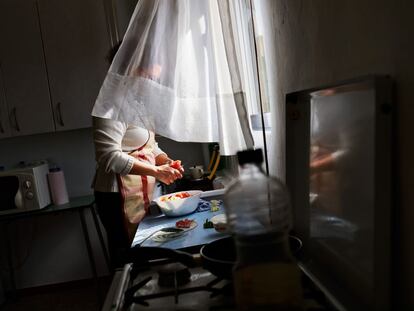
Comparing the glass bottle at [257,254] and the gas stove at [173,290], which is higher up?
the glass bottle at [257,254]

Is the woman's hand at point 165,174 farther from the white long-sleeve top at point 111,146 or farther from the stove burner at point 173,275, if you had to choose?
the stove burner at point 173,275

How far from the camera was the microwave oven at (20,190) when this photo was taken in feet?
8.44

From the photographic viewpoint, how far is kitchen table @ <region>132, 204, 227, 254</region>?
4.08ft

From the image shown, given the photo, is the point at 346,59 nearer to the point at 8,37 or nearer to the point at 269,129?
the point at 269,129

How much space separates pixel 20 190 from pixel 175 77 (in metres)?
1.70

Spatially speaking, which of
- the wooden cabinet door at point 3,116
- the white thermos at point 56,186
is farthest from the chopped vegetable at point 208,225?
the wooden cabinet door at point 3,116

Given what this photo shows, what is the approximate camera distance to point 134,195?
2.03 metres

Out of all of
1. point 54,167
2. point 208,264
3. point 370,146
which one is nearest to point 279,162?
point 208,264

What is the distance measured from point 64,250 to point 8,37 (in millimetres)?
1579

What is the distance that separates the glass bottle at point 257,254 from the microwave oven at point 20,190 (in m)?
2.09

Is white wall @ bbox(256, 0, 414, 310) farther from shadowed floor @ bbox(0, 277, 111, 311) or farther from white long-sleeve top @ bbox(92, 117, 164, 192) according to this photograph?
shadowed floor @ bbox(0, 277, 111, 311)

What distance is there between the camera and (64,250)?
311cm

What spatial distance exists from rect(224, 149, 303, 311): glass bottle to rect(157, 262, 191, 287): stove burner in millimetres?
190

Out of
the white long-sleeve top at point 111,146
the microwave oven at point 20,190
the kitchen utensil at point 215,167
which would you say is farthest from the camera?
the microwave oven at point 20,190
